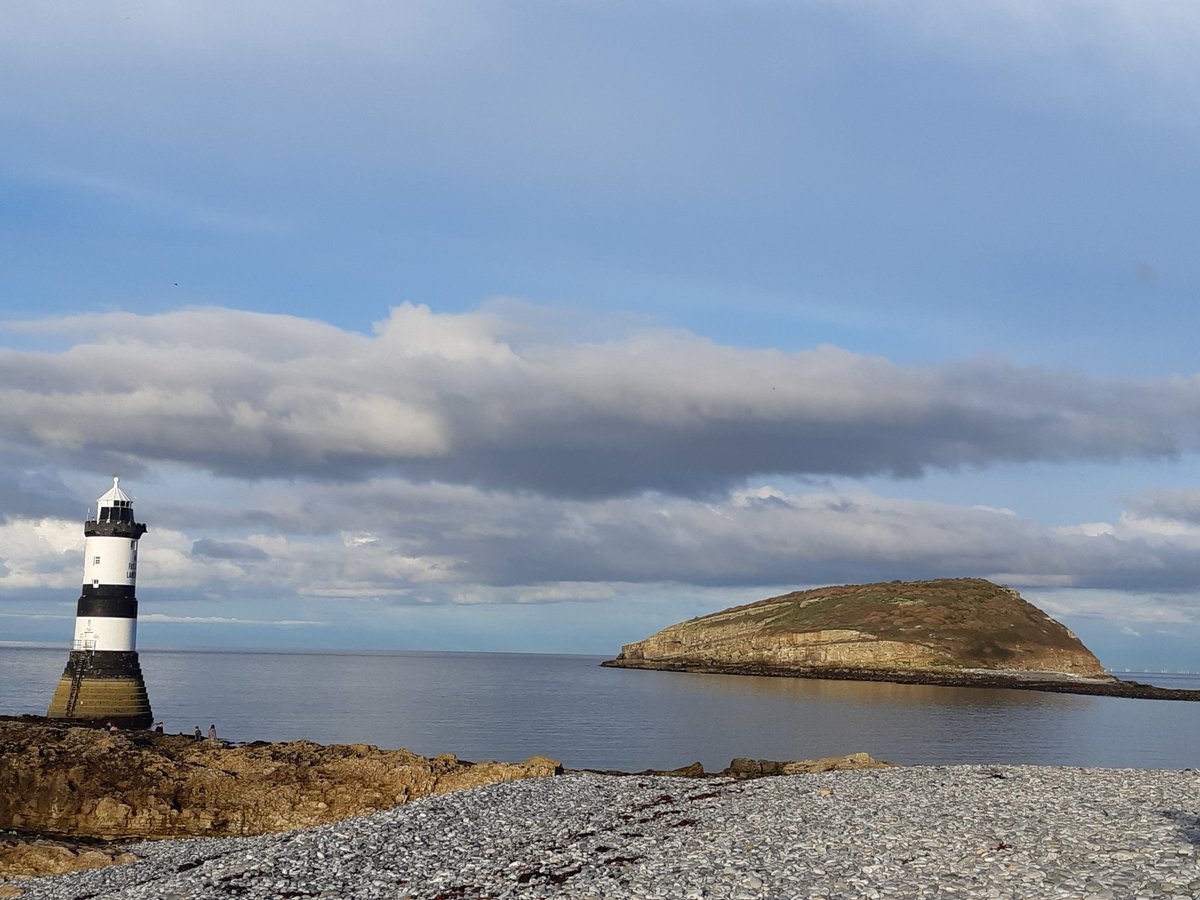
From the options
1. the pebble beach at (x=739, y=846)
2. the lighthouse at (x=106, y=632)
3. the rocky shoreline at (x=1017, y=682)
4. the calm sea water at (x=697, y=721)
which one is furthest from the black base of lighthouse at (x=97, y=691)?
the rocky shoreline at (x=1017, y=682)

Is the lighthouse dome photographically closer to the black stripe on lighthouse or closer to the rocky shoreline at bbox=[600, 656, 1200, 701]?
the black stripe on lighthouse

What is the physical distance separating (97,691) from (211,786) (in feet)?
113

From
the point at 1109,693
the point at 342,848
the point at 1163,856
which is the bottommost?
the point at 1109,693

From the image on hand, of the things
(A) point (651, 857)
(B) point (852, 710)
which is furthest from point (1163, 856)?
(B) point (852, 710)

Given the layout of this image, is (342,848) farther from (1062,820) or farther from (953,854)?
(1062,820)

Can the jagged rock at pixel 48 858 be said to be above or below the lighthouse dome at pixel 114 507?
below

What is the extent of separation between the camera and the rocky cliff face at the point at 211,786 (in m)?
37.3

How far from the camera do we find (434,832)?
89.6 ft

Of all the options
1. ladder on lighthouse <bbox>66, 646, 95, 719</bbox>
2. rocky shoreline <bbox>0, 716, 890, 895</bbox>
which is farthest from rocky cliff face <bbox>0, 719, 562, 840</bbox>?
ladder on lighthouse <bbox>66, 646, 95, 719</bbox>

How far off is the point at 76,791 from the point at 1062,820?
3427 cm

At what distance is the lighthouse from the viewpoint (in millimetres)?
67938

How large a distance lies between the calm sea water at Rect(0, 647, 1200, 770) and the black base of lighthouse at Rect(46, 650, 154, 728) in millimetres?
16196

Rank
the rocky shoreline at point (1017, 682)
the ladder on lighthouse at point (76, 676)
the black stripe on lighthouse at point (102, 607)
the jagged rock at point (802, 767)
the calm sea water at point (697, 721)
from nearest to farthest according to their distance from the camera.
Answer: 1. the jagged rock at point (802, 767)
2. the ladder on lighthouse at point (76, 676)
3. the black stripe on lighthouse at point (102, 607)
4. the calm sea water at point (697, 721)
5. the rocky shoreline at point (1017, 682)

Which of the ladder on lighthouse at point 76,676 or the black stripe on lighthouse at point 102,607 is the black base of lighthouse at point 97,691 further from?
the black stripe on lighthouse at point 102,607
